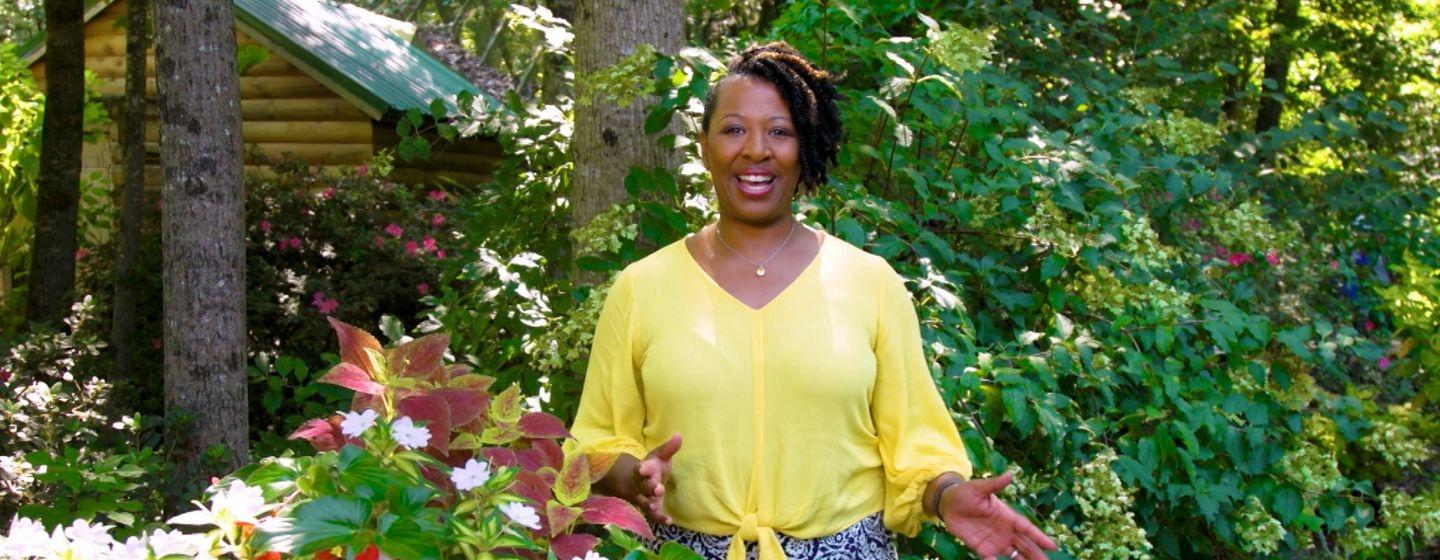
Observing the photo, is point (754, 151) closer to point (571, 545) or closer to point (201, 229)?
point (571, 545)

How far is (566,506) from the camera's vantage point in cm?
206

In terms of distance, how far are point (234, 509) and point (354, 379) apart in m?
0.36

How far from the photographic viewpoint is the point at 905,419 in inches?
102

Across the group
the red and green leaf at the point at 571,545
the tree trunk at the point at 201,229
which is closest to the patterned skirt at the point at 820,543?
the red and green leaf at the point at 571,545

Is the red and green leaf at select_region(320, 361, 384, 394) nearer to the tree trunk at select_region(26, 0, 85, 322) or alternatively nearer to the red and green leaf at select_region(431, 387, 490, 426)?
the red and green leaf at select_region(431, 387, 490, 426)

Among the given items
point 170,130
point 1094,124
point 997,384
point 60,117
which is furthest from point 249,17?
point 997,384

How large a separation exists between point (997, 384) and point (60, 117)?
5.75 m

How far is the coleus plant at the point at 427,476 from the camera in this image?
1.73 metres

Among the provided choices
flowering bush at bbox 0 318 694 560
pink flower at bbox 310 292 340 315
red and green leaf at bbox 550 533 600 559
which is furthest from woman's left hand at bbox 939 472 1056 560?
pink flower at bbox 310 292 340 315

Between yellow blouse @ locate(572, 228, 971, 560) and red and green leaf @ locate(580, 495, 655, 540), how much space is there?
0.42 m

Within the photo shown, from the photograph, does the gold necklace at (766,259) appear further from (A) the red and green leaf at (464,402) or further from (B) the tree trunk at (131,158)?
(B) the tree trunk at (131,158)

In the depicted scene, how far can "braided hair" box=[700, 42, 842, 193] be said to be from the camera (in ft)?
8.68

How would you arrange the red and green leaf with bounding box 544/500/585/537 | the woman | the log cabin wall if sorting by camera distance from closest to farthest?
the red and green leaf with bounding box 544/500/585/537 → the woman → the log cabin wall

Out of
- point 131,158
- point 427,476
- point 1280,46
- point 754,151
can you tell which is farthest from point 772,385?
point 1280,46
